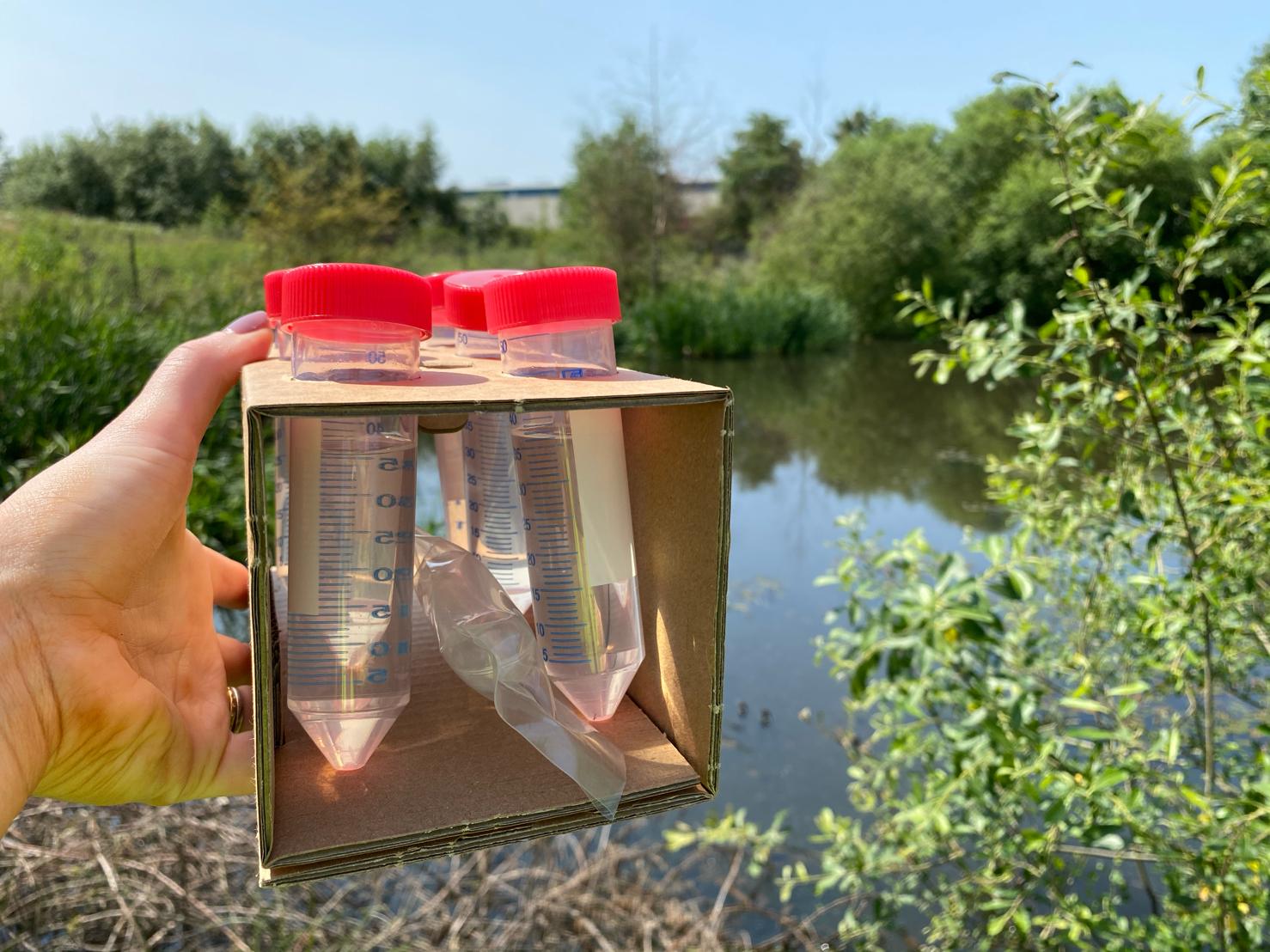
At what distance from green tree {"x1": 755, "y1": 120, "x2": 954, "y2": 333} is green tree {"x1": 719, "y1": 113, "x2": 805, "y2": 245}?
18.4ft

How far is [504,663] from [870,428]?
25.9 feet

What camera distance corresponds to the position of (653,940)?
6.31ft

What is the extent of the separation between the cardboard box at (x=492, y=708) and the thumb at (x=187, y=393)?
0.26ft

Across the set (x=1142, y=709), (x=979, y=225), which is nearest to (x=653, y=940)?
(x=1142, y=709)

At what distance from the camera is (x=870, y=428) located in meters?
8.10

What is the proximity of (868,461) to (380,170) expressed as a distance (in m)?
20.0

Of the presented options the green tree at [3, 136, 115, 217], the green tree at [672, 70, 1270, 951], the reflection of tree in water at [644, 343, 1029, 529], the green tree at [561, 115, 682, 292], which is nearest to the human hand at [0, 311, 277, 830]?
the green tree at [672, 70, 1270, 951]

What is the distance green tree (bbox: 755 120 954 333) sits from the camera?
17422 mm

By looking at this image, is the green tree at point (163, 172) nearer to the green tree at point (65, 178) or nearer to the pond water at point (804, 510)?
the green tree at point (65, 178)

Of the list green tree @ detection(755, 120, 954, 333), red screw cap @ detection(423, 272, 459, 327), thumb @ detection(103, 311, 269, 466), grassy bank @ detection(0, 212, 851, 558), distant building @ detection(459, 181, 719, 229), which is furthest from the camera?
distant building @ detection(459, 181, 719, 229)

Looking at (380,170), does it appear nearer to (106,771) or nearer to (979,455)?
(979,455)

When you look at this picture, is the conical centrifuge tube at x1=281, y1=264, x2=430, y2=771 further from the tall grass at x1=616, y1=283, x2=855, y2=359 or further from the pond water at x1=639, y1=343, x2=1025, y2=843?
the tall grass at x1=616, y1=283, x2=855, y2=359

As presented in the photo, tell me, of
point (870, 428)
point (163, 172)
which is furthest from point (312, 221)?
point (163, 172)

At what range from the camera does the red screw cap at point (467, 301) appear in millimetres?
805
